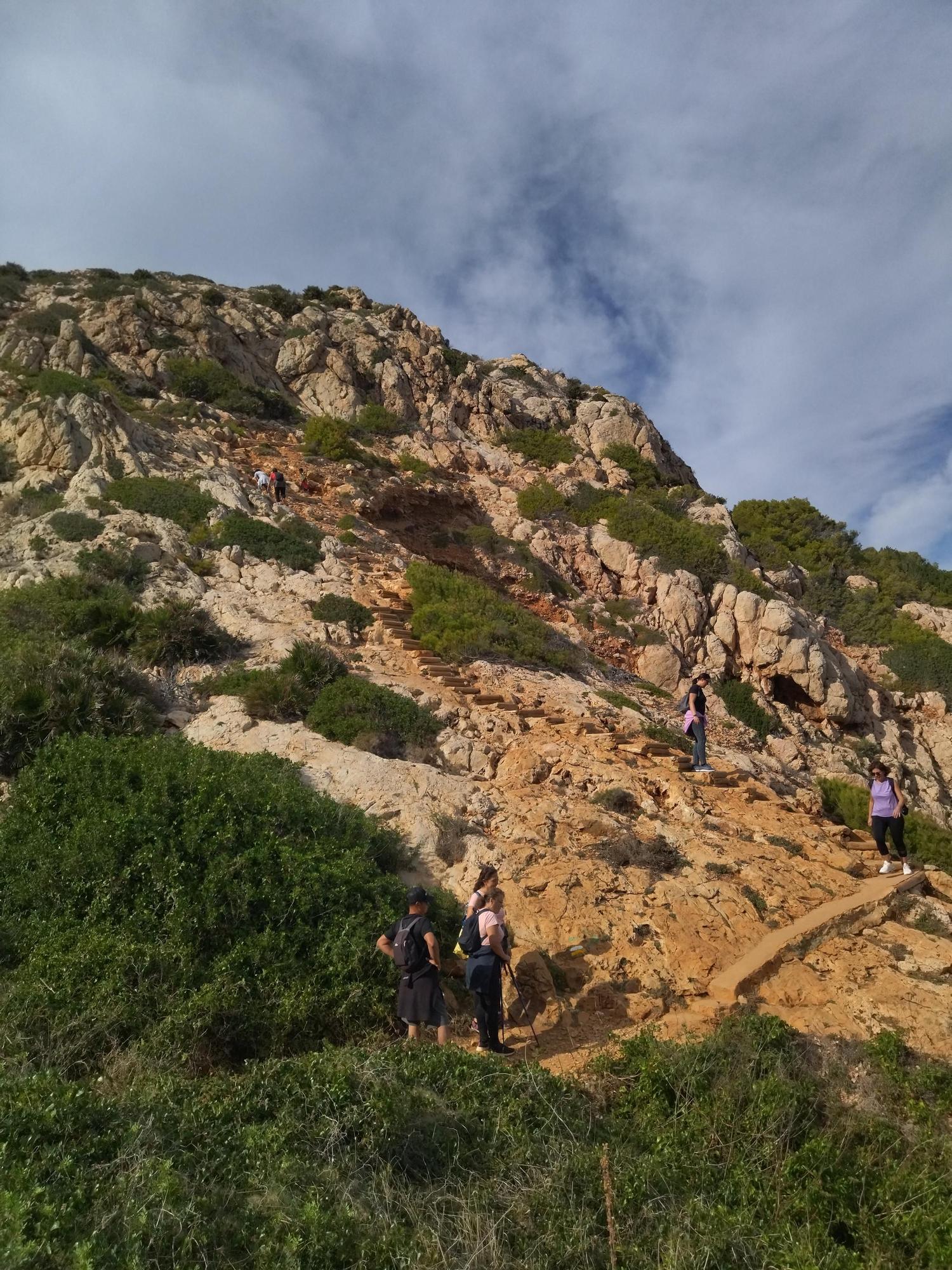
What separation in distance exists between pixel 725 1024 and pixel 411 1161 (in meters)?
2.61

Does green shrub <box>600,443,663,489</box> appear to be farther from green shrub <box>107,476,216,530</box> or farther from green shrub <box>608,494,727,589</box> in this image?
green shrub <box>107,476,216,530</box>

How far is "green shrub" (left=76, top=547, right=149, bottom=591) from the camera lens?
12273 millimetres

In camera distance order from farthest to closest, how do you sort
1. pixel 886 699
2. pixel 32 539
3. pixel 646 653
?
Result: 1. pixel 886 699
2. pixel 646 653
3. pixel 32 539

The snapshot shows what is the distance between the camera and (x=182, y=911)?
5.33 m

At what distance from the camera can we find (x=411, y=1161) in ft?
11.4

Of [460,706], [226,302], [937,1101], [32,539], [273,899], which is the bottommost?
[937,1101]

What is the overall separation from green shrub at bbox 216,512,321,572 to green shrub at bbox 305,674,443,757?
5667 mm

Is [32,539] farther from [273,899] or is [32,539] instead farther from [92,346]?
[92,346]

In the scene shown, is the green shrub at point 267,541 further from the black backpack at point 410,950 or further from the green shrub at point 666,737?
the black backpack at point 410,950

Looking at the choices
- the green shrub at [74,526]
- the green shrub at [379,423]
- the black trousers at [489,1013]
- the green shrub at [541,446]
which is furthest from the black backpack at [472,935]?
the green shrub at [541,446]

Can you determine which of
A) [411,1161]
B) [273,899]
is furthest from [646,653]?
[411,1161]

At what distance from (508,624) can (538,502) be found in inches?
425

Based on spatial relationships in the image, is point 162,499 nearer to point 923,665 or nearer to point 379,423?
point 379,423

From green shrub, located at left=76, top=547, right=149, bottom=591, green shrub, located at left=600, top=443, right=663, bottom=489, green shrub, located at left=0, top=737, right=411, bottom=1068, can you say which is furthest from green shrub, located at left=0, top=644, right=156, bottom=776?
green shrub, located at left=600, top=443, right=663, bottom=489
